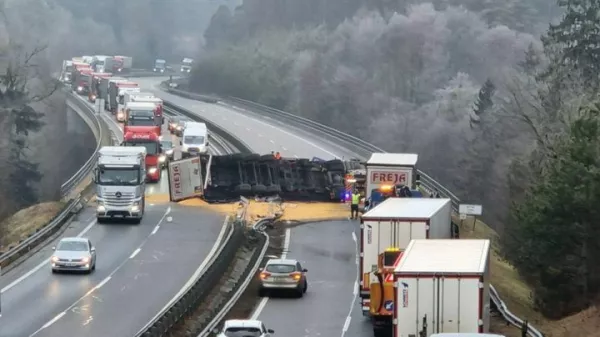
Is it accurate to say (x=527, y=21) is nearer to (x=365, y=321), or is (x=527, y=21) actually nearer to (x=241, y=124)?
(x=241, y=124)

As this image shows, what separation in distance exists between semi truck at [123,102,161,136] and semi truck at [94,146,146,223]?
58.8ft

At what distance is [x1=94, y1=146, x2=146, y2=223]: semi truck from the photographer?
50.3m

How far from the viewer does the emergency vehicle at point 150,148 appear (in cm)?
6203

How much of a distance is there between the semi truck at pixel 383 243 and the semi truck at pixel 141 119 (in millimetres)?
37480

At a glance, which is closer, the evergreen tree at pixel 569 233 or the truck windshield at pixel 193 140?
the evergreen tree at pixel 569 233

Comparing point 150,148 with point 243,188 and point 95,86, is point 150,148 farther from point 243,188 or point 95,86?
point 95,86

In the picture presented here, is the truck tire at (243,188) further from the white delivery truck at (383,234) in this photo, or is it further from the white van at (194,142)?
the white delivery truck at (383,234)

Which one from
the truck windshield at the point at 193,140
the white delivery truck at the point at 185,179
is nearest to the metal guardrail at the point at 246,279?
the white delivery truck at the point at 185,179

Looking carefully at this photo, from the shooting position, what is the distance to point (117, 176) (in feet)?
166

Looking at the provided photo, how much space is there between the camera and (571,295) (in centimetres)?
3894

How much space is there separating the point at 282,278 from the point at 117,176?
14474 millimetres

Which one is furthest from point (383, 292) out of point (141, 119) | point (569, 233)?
point (141, 119)

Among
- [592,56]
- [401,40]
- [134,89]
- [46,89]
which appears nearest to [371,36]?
[401,40]

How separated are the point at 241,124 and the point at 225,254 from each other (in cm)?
6044
